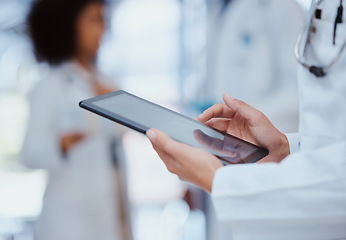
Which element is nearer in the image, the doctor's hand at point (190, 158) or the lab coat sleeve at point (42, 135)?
the doctor's hand at point (190, 158)

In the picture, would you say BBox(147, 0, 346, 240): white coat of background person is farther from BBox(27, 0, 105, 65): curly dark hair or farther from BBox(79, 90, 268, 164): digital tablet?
BBox(27, 0, 105, 65): curly dark hair

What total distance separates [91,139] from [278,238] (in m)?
0.81

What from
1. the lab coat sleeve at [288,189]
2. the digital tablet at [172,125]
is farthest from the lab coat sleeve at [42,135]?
the lab coat sleeve at [288,189]

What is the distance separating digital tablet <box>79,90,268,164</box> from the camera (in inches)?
17.5

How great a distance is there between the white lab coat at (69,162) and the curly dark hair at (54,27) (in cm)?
6

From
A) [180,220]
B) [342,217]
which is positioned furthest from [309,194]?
[180,220]

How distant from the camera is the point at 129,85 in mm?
2100

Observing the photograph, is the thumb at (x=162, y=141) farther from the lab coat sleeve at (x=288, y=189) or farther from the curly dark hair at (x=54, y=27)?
the curly dark hair at (x=54, y=27)

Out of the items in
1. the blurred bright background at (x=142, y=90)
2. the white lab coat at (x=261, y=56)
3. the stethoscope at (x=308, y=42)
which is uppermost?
the stethoscope at (x=308, y=42)

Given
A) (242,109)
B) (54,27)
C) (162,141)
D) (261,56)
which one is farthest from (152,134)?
(54,27)

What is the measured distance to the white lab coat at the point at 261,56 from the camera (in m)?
0.99

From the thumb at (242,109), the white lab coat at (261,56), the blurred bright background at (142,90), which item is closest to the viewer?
the thumb at (242,109)

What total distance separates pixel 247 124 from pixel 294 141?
60mm

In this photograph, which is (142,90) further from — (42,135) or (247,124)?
(247,124)
